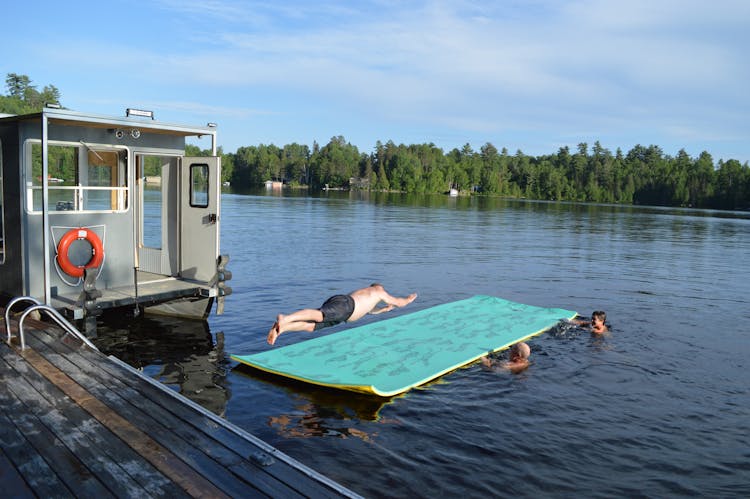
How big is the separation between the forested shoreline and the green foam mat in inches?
5093

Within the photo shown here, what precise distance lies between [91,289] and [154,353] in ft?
5.69

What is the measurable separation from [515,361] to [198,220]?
663cm

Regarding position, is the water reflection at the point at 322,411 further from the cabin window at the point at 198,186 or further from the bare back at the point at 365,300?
the cabin window at the point at 198,186

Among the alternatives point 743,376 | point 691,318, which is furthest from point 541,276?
point 743,376

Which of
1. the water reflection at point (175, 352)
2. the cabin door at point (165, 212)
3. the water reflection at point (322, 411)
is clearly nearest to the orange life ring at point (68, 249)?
the water reflection at point (175, 352)

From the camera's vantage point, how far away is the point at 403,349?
33.7 ft

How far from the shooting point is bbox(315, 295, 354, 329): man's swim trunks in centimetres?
882

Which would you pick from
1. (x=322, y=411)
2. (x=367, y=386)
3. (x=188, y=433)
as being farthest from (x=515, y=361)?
(x=188, y=433)

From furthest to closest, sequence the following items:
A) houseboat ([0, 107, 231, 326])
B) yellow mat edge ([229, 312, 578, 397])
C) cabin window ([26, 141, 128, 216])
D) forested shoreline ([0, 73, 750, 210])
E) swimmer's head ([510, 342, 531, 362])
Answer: forested shoreline ([0, 73, 750, 210]) → cabin window ([26, 141, 128, 216]) → swimmer's head ([510, 342, 531, 362]) → houseboat ([0, 107, 231, 326]) → yellow mat edge ([229, 312, 578, 397])

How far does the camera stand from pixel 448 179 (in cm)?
16025

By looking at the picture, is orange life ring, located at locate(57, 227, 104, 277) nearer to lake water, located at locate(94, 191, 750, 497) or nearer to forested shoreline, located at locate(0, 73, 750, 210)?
lake water, located at locate(94, 191, 750, 497)

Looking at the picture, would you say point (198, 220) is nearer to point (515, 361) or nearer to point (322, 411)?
point (322, 411)

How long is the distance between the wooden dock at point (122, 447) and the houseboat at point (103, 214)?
3648 mm

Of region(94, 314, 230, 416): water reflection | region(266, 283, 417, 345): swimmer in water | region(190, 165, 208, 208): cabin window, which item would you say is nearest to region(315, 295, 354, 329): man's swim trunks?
region(266, 283, 417, 345): swimmer in water
